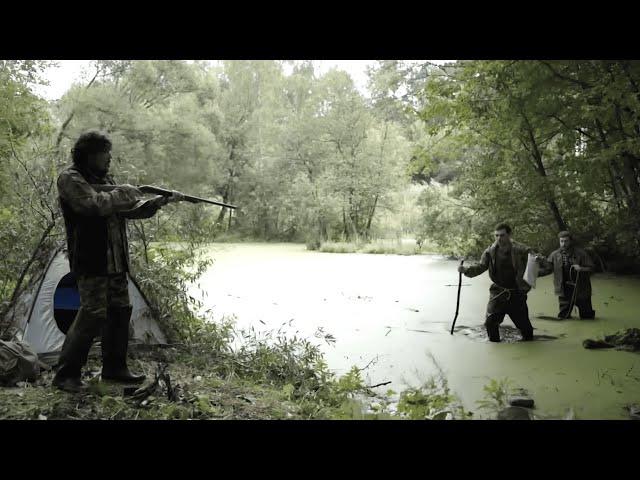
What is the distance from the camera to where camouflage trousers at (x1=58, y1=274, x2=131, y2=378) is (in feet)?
6.85

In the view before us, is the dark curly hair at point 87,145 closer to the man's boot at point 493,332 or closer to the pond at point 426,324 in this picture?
the pond at point 426,324

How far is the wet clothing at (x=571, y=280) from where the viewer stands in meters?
4.13

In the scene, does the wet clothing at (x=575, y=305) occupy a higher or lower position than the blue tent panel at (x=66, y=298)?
lower

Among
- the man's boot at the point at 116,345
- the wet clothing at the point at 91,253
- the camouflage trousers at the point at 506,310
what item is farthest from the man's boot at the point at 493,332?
the wet clothing at the point at 91,253

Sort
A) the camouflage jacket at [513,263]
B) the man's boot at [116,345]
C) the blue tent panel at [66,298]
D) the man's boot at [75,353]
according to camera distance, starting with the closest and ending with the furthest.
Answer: the man's boot at [75,353]
the man's boot at [116,345]
the blue tent panel at [66,298]
the camouflage jacket at [513,263]

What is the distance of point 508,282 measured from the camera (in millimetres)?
3688

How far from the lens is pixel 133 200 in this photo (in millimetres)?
2100

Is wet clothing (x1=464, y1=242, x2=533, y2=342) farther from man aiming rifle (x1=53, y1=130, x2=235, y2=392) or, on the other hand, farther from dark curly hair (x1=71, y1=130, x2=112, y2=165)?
dark curly hair (x1=71, y1=130, x2=112, y2=165)

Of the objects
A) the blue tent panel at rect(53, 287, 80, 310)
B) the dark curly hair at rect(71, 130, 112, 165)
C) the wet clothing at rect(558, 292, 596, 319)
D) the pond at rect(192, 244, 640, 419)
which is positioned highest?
the dark curly hair at rect(71, 130, 112, 165)

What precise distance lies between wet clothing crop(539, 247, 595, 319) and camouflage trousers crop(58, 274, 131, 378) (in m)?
3.47

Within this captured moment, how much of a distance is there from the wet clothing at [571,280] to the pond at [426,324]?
0.39 feet

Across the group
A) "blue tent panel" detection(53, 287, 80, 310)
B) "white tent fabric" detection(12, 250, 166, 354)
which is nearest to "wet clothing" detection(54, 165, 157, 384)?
"white tent fabric" detection(12, 250, 166, 354)
